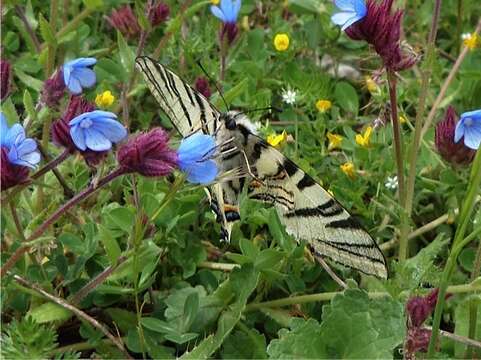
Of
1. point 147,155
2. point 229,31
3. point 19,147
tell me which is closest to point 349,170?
point 229,31

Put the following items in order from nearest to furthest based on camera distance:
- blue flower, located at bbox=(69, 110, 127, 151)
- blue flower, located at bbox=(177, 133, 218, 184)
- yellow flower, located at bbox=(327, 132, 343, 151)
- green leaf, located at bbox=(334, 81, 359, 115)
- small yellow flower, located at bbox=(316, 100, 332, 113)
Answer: blue flower, located at bbox=(69, 110, 127, 151) → blue flower, located at bbox=(177, 133, 218, 184) → yellow flower, located at bbox=(327, 132, 343, 151) → small yellow flower, located at bbox=(316, 100, 332, 113) → green leaf, located at bbox=(334, 81, 359, 115)

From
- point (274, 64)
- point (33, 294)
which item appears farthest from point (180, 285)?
point (274, 64)

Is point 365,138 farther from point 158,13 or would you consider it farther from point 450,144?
point 158,13

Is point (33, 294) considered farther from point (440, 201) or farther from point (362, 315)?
point (440, 201)

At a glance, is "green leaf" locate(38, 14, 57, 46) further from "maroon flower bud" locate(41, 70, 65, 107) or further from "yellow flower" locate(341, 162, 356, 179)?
"yellow flower" locate(341, 162, 356, 179)

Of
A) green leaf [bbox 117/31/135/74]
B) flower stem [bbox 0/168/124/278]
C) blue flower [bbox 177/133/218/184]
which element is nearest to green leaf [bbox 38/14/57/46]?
green leaf [bbox 117/31/135/74]

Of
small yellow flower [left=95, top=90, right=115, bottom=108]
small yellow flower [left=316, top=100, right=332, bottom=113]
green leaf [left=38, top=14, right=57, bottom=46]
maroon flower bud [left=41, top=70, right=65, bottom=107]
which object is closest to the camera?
maroon flower bud [left=41, top=70, right=65, bottom=107]

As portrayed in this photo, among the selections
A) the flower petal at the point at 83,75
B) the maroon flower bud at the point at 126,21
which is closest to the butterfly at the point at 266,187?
the flower petal at the point at 83,75

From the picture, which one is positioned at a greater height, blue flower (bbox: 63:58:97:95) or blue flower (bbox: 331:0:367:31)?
blue flower (bbox: 331:0:367:31)
